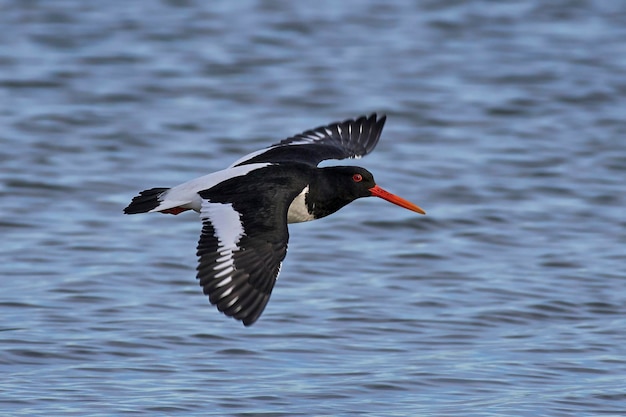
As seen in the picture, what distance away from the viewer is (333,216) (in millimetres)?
11516

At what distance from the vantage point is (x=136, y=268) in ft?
32.4

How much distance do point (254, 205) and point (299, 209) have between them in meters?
0.72

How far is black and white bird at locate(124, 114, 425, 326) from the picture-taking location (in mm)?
6801

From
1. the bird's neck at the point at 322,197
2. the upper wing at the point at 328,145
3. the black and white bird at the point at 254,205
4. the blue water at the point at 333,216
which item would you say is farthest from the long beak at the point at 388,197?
the blue water at the point at 333,216

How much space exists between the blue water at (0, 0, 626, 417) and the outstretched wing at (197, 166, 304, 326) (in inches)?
36.7

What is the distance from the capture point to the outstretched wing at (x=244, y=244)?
6734 millimetres

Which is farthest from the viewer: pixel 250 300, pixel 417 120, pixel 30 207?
pixel 417 120

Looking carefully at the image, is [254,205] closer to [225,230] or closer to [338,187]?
[225,230]

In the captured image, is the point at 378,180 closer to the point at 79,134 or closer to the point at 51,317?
the point at 79,134

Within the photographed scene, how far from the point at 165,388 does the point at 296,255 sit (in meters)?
2.88

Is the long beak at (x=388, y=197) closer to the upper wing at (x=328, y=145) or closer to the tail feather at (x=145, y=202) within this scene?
the upper wing at (x=328, y=145)

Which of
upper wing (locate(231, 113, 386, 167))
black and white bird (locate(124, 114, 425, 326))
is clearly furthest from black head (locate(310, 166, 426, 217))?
upper wing (locate(231, 113, 386, 167))

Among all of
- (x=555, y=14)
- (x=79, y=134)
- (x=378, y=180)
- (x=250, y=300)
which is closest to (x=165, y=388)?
(x=250, y=300)

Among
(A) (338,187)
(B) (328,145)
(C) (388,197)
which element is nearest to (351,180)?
(A) (338,187)
